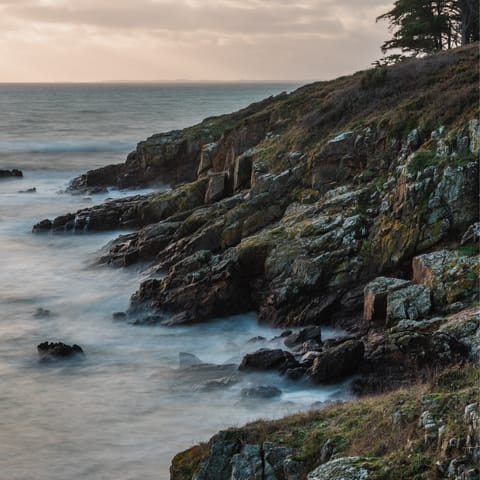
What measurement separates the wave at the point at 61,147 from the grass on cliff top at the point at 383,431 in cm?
7341

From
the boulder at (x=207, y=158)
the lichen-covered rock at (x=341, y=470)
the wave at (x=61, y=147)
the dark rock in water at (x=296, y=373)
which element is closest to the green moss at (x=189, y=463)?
the lichen-covered rock at (x=341, y=470)

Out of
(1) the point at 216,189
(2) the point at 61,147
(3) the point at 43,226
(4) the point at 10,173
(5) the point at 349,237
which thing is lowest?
(3) the point at 43,226

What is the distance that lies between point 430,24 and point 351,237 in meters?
28.6

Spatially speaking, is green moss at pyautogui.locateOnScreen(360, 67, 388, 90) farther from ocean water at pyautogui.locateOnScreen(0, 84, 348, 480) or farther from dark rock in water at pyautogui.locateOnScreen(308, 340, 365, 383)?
dark rock in water at pyautogui.locateOnScreen(308, 340, 365, 383)

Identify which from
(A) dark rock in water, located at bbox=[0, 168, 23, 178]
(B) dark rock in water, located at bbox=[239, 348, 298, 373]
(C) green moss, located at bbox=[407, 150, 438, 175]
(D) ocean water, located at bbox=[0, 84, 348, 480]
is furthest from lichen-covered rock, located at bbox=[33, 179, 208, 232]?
(A) dark rock in water, located at bbox=[0, 168, 23, 178]

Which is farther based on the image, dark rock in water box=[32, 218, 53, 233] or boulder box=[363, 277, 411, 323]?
dark rock in water box=[32, 218, 53, 233]

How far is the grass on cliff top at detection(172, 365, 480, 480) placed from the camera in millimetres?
9727

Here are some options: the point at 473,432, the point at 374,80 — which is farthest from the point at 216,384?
the point at 374,80

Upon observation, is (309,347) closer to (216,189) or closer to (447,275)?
(447,275)

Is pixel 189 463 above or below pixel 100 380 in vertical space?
above

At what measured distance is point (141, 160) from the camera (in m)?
52.7

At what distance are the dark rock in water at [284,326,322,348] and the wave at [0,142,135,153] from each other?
65.0 metres

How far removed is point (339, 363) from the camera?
1825cm

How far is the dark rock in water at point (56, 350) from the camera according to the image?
2205cm
